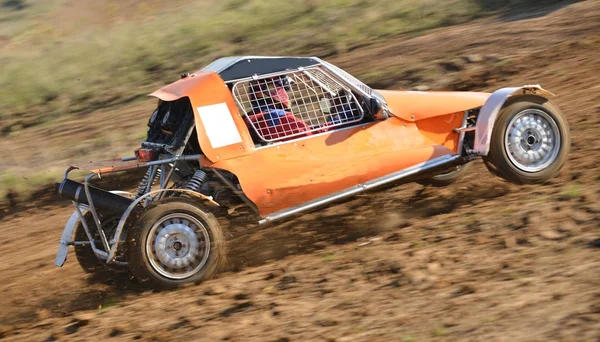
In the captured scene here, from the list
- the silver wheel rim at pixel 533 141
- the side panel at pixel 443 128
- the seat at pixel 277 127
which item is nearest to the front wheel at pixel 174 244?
the seat at pixel 277 127

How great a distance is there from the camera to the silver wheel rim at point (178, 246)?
6941mm

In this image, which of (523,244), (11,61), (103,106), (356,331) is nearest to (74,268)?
(356,331)

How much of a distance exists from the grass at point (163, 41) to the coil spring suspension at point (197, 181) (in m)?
9.34

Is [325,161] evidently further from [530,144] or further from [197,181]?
[530,144]

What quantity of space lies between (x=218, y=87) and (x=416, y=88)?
6.45 meters

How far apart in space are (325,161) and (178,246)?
1.46 meters

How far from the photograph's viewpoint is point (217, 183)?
24.4ft

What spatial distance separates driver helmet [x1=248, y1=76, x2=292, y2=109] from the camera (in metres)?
7.33

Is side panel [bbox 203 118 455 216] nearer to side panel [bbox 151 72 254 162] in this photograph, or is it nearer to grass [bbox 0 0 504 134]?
side panel [bbox 151 72 254 162]

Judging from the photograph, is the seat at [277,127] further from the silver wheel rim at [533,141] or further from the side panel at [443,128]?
the silver wheel rim at [533,141]

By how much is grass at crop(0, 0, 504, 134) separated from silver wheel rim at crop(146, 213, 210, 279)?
9753mm

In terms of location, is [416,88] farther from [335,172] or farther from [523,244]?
[523,244]

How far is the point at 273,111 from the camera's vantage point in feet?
24.2

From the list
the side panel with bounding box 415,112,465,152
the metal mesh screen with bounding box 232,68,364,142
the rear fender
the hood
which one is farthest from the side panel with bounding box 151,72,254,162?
the rear fender
